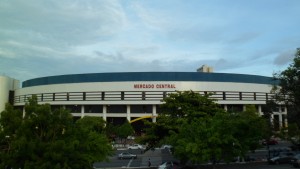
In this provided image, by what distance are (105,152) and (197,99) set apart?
14189 mm

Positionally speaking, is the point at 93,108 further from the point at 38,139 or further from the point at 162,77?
the point at 38,139

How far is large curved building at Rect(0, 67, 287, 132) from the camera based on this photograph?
87125mm

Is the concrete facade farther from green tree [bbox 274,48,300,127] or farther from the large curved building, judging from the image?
green tree [bbox 274,48,300,127]

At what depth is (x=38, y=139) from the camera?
57.4 ft

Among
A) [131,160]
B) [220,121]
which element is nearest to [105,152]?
[220,121]

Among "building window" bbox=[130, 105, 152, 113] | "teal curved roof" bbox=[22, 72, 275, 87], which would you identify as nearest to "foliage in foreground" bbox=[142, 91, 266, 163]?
"teal curved roof" bbox=[22, 72, 275, 87]

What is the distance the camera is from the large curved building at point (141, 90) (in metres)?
87.1

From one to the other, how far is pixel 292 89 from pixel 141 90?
176 feet

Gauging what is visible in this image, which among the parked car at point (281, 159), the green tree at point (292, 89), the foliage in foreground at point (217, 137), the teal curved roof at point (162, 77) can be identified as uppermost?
the teal curved roof at point (162, 77)

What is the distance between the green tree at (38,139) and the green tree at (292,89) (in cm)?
2416

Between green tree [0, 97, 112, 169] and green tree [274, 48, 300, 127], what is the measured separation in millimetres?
24163

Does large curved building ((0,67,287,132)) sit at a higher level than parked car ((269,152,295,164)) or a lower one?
higher

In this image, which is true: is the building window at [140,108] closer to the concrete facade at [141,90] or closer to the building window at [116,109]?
the concrete facade at [141,90]

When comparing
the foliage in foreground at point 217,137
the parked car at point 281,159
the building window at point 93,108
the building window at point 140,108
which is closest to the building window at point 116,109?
the building window at point 93,108
